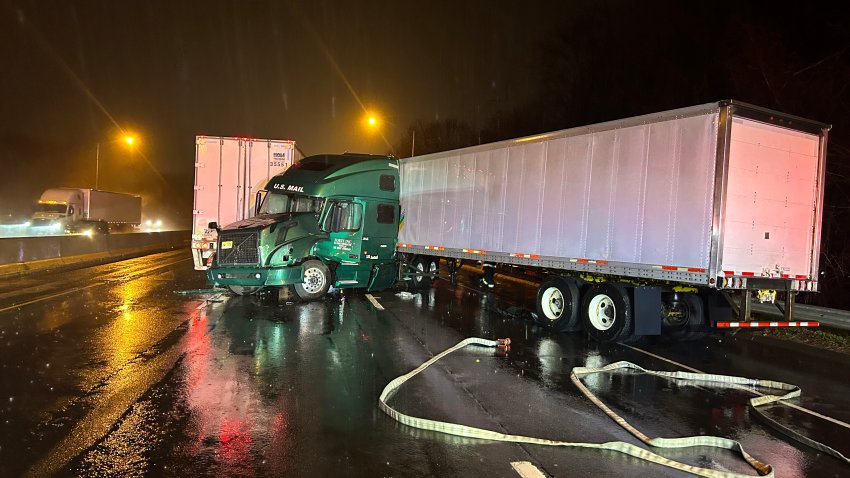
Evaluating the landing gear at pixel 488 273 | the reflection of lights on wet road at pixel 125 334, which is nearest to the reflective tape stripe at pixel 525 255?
the landing gear at pixel 488 273

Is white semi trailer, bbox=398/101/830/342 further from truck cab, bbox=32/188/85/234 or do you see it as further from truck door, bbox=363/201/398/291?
truck cab, bbox=32/188/85/234

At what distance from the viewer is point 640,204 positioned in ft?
31.6

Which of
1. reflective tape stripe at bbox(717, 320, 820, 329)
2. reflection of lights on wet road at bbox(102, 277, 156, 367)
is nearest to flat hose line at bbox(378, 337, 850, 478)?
reflective tape stripe at bbox(717, 320, 820, 329)

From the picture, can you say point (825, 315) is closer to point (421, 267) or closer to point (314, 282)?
point (421, 267)

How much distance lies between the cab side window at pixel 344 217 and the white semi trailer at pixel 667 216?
3.86 metres

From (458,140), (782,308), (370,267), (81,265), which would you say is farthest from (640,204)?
(458,140)

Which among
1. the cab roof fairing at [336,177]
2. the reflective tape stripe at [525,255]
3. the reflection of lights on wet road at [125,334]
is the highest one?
the cab roof fairing at [336,177]

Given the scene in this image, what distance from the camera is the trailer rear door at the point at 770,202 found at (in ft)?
28.3

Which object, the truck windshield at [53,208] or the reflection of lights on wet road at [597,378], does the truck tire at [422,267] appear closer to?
the reflection of lights on wet road at [597,378]

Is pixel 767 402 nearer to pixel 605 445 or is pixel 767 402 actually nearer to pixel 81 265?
pixel 605 445

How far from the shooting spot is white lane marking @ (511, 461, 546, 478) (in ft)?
14.2

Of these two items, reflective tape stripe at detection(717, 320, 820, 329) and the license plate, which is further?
the license plate

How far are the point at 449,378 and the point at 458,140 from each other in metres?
40.3

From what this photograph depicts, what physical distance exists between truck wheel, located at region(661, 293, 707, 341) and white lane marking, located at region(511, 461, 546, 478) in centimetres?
675
